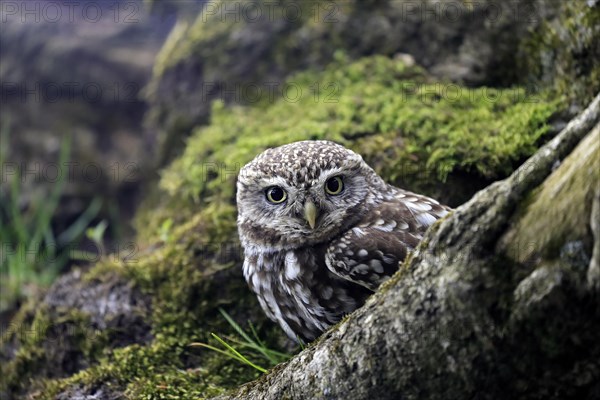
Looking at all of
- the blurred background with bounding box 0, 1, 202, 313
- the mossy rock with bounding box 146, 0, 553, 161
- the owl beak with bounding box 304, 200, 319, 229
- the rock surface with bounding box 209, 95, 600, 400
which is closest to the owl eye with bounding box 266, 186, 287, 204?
the owl beak with bounding box 304, 200, 319, 229

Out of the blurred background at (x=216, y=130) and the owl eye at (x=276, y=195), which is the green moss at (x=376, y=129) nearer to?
the blurred background at (x=216, y=130)

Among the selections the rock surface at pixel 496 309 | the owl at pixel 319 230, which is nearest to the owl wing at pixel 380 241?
the owl at pixel 319 230

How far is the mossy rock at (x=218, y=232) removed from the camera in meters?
3.23

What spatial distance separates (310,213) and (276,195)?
0.26 metres

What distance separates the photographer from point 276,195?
3035 mm

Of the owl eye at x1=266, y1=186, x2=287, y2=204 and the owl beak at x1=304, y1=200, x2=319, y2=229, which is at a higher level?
the owl eye at x1=266, y1=186, x2=287, y2=204

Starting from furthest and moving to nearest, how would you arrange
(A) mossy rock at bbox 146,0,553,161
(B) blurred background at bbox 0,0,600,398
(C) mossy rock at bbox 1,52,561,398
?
(A) mossy rock at bbox 146,0,553,161 < (B) blurred background at bbox 0,0,600,398 < (C) mossy rock at bbox 1,52,561,398

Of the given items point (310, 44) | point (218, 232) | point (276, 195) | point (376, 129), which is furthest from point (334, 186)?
point (310, 44)

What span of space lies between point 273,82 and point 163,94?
118 cm

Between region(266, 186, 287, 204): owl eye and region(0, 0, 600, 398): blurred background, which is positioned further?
region(0, 0, 600, 398): blurred background

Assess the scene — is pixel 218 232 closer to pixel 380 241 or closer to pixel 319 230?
pixel 319 230

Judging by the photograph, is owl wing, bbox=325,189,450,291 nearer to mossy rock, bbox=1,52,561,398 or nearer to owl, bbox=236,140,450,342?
owl, bbox=236,140,450,342

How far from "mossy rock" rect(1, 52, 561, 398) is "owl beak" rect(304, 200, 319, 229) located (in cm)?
82

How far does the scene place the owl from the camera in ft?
9.12
